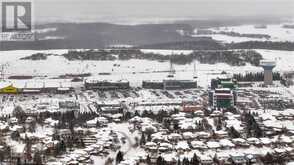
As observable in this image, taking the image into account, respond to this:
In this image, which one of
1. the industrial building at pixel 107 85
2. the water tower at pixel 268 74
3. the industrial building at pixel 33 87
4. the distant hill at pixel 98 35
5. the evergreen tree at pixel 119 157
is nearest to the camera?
the evergreen tree at pixel 119 157

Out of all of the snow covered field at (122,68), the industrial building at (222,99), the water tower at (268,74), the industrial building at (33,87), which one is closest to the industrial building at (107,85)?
the industrial building at (33,87)

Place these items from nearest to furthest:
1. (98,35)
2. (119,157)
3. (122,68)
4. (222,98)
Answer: (119,157), (222,98), (122,68), (98,35)

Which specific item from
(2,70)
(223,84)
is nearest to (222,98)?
(223,84)

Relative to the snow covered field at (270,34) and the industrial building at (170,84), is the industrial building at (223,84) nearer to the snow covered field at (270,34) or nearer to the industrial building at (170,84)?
the industrial building at (170,84)

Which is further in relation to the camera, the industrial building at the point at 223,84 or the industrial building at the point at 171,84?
Answer: the industrial building at the point at 171,84

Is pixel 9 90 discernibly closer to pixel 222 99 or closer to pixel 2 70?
pixel 2 70

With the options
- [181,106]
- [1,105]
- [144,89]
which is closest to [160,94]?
[144,89]

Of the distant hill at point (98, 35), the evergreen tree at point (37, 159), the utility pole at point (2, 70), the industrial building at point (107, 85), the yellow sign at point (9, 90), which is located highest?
the distant hill at point (98, 35)

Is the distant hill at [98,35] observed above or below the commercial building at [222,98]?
above
